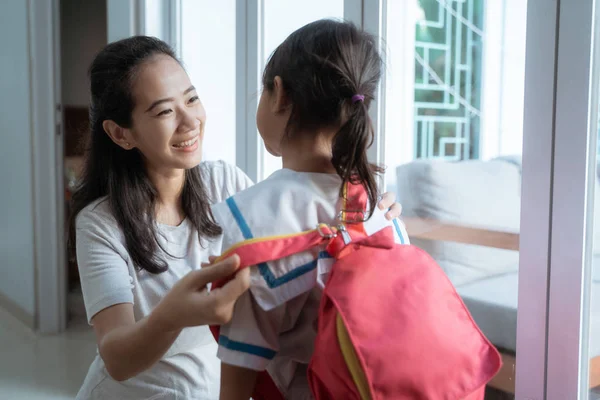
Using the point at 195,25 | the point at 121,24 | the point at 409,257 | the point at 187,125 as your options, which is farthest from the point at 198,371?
the point at 121,24

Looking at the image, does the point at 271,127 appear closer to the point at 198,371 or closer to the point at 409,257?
the point at 409,257

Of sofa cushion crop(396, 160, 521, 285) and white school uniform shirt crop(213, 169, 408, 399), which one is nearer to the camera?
white school uniform shirt crop(213, 169, 408, 399)

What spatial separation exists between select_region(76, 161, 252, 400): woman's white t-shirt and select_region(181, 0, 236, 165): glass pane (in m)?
0.73

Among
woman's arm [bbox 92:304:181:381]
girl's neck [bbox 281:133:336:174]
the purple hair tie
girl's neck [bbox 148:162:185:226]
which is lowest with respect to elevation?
woman's arm [bbox 92:304:181:381]

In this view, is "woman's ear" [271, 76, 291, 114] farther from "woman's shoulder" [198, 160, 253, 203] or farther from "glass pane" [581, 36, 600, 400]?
"woman's shoulder" [198, 160, 253, 203]

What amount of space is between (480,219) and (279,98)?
1.76 ft

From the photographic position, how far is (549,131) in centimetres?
99

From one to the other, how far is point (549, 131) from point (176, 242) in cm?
82

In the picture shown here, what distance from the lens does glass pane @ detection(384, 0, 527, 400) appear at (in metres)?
1.10

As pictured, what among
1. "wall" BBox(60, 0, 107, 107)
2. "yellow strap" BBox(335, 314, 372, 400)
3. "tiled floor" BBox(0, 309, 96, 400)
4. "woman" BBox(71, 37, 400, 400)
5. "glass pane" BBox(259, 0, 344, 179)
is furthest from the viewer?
"wall" BBox(60, 0, 107, 107)

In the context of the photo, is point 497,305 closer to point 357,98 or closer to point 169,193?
point 357,98

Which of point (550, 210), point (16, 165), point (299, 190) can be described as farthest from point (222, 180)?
point (16, 165)

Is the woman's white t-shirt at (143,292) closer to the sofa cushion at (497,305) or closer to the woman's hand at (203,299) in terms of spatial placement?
the woman's hand at (203,299)

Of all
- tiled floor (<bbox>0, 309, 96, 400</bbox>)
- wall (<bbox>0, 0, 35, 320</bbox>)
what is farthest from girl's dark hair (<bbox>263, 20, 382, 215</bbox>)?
wall (<bbox>0, 0, 35, 320</bbox>)
